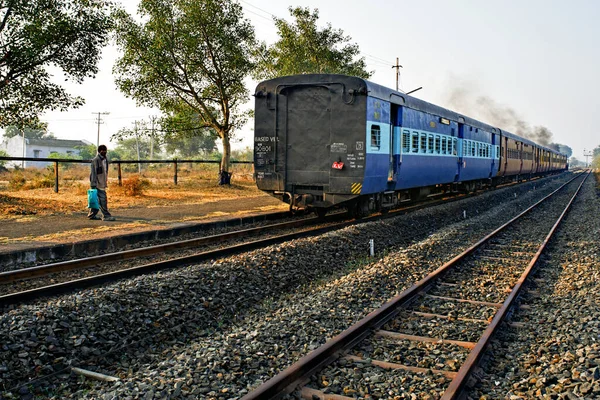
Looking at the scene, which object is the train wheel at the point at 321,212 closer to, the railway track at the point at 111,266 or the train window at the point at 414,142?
the railway track at the point at 111,266

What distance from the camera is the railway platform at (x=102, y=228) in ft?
32.3

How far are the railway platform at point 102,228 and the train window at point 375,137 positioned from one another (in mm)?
3954

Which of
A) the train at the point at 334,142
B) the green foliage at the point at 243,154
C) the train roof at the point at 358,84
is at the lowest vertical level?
the train at the point at 334,142

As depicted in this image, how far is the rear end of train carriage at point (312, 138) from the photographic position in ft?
40.9

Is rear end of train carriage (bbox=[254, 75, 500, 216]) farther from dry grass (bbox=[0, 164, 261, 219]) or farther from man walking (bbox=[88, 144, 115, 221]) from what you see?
dry grass (bbox=[0, 164, 261, 219])

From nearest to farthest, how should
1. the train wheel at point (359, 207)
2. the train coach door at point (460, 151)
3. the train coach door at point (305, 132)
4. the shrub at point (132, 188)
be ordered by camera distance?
the train coach door at point (305, 132)
the train wheel at point (359, 207)
the shrub at point (132, 188)
the train coach door at point (460, 151)

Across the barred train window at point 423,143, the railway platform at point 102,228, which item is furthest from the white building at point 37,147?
the barred train window at point 423,143

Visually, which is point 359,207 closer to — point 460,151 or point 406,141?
point 406,141

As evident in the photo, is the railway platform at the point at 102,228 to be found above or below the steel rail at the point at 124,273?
above

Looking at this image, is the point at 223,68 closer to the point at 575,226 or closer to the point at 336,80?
the point at 336,80

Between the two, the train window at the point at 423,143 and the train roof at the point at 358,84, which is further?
the train window at the point at 423,143

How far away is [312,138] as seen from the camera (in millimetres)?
12945

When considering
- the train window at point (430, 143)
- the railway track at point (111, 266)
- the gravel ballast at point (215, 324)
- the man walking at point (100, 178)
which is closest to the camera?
the gravel ballast at point (215, 324)

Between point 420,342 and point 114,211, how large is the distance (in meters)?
12.2
